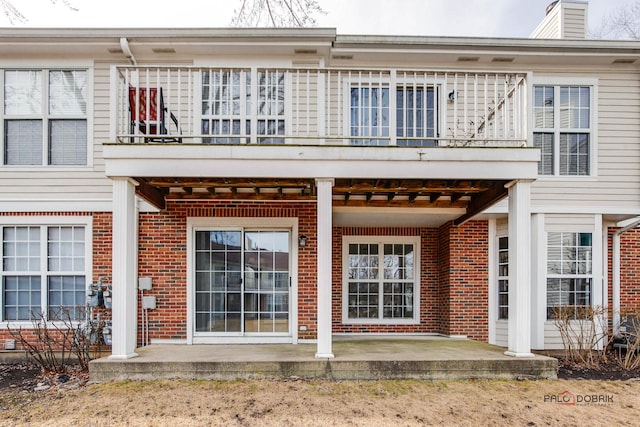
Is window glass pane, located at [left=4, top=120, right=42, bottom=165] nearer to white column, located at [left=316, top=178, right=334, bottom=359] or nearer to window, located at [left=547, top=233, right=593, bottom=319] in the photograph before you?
white column, located at [left=316, top=178, right=334, bottom=359]

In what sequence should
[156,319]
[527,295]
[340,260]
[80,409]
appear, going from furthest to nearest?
[340,260] < [156,319] < [527,295] < [80,409]

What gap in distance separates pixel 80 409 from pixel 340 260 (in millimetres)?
5100

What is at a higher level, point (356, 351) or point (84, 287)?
point (84, 287)

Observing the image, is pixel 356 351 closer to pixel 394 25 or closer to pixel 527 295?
pixel 527 295

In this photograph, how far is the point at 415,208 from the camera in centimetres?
784

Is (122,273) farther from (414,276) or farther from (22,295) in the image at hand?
(414,276)

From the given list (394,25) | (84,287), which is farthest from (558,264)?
(394,25)

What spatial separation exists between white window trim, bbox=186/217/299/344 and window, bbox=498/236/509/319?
383 centimetres

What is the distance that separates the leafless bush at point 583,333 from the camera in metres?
6.90

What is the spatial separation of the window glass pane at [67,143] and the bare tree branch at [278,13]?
435cm

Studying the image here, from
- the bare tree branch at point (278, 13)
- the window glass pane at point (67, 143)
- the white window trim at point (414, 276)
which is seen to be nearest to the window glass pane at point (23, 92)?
the window glass pane at point (67, 143)

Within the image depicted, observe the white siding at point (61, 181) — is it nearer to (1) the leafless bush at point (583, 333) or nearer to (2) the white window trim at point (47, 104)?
(2) the white window trim at point (47, 104)

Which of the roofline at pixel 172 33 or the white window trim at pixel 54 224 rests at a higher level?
the roofline at pixel 172 33

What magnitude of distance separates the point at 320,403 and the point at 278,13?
7998 millimetres
